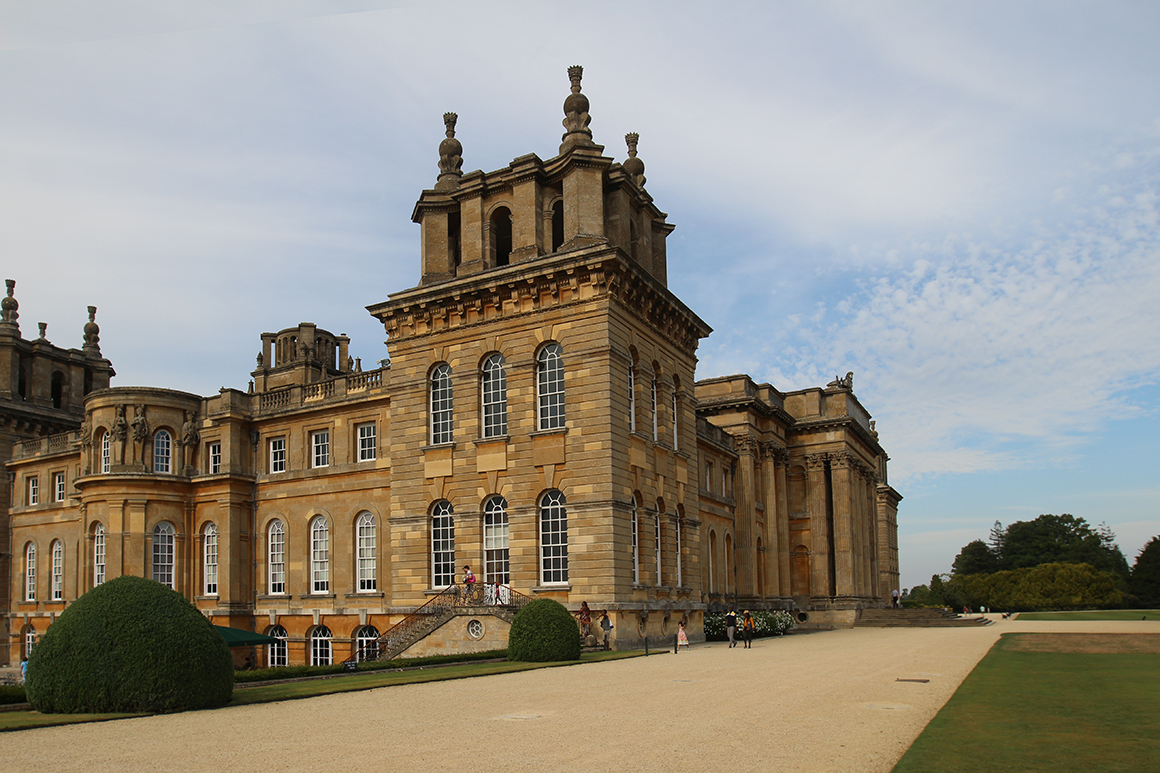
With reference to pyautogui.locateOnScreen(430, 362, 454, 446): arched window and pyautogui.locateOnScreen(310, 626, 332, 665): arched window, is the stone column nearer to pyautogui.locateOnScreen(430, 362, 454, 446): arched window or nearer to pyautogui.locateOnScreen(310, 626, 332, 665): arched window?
pyautogui.locateOnScreen(310, 626, 332, 665): arched window

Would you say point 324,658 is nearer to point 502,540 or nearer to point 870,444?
point 502,540

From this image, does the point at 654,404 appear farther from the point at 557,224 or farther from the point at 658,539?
the point at 557,224

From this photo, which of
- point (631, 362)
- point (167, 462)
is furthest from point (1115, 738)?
point (167, 462)

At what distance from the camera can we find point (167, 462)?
3934cm

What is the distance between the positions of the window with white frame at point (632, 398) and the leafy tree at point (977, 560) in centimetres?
→ 10474

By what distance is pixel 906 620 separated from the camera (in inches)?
1941

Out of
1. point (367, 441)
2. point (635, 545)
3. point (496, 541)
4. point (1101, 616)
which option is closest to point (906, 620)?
point (1101, 616)

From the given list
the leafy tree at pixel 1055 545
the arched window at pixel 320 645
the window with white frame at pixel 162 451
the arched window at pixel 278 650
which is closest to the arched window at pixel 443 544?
the arched window at pixel 320 645

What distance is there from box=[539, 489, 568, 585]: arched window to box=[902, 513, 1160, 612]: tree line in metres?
52.8

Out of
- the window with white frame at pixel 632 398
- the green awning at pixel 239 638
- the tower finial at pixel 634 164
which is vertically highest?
the tower finial at pixel 634 164

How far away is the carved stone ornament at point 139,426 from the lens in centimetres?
3825

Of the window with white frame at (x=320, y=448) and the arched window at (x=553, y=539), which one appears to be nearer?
the arched window at (x=553, y=539)

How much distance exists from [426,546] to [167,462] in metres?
15.3

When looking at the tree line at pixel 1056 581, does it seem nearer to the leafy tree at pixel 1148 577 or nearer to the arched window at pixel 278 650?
the leafy tree at pixel 1148 577
